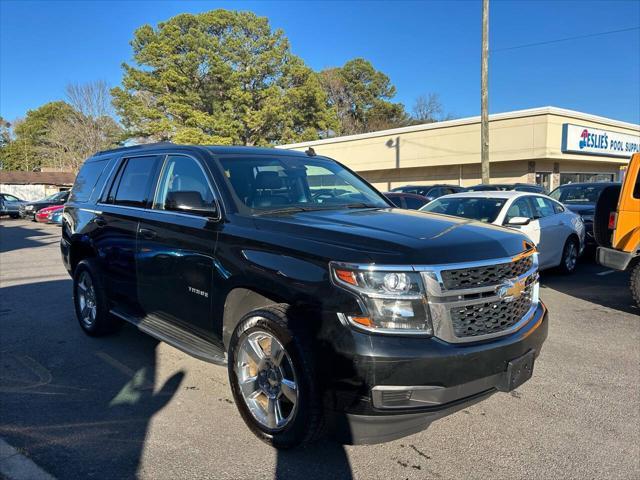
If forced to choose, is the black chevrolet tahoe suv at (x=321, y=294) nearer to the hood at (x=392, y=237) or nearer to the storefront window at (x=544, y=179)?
the hood at (x=392, y=237)

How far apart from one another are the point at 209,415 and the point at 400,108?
5633 cm

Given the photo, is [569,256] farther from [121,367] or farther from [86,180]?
[86,180]

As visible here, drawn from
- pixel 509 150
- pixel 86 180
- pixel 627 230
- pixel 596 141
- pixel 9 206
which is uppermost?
pixel 596 141

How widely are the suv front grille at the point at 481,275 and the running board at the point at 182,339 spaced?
68.3 inches

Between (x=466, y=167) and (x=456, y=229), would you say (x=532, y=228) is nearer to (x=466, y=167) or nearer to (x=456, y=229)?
(x=456, y=229)

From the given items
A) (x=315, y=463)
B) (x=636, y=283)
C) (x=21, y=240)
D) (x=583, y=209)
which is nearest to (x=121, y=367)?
(x=315, y=463)

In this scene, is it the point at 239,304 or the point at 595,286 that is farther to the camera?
the point at 595,286

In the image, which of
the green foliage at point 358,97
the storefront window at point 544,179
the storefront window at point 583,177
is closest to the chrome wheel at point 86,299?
the storefront window at point 544,179

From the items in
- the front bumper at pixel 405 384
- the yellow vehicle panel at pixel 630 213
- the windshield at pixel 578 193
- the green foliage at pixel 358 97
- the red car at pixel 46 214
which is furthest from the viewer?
the green foliage at pixel 358 97

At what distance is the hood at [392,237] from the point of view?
9.04 feet

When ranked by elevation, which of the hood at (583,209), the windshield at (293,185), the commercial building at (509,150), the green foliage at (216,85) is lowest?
the hood at (583,209)

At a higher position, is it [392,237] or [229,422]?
[392,237]

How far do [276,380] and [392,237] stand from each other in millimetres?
1169

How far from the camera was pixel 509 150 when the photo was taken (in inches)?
995
